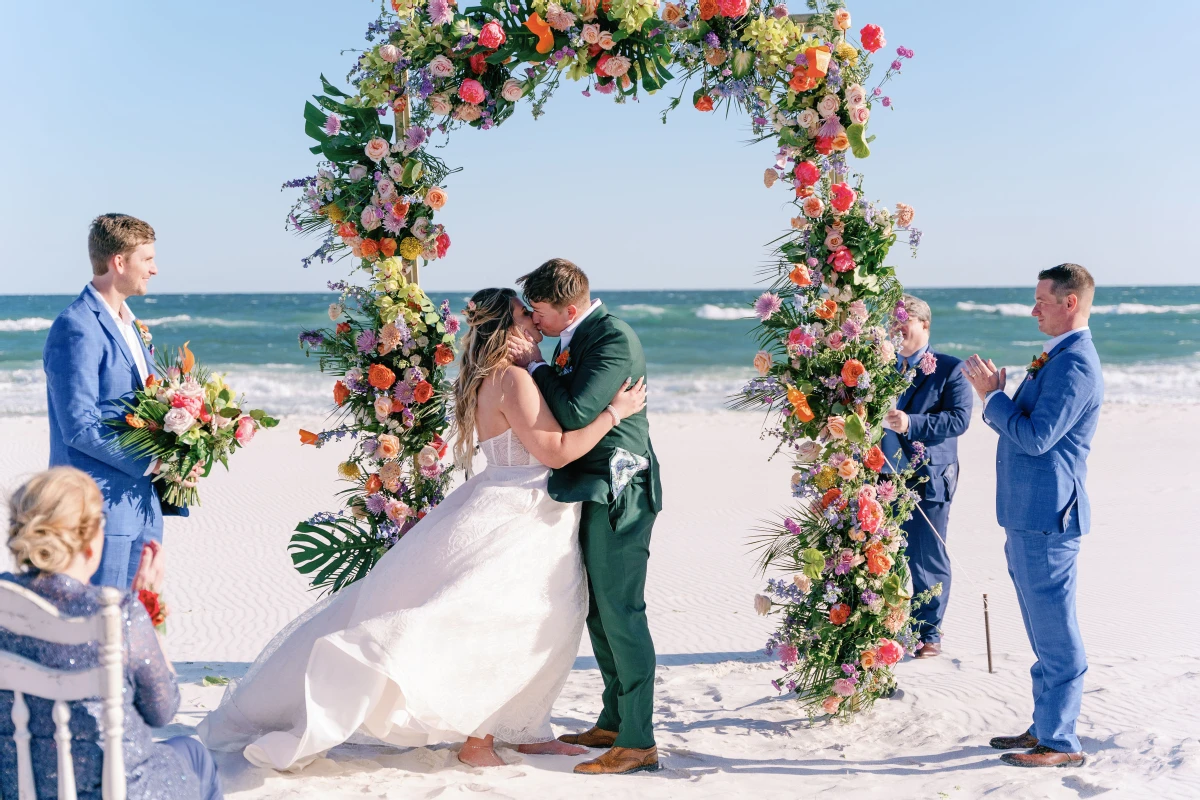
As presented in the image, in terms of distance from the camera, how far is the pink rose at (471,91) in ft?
16.1

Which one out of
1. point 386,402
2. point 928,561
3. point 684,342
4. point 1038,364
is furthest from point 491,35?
point 684,342

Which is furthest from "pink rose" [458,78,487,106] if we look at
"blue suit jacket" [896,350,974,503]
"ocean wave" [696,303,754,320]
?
"ocean wave" [696,303,754,320]

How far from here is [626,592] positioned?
4.40 meters

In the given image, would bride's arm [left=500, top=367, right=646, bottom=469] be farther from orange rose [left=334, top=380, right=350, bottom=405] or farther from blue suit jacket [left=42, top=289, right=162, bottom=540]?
blue suit jacket [left=42, top=289, right=162, bottom=540]

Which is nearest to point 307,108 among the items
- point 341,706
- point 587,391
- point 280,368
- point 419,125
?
point 419,125

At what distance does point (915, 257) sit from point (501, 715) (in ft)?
9.15

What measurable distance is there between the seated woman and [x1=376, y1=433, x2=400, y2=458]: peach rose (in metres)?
2.37

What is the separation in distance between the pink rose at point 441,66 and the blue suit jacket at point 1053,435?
2.98 m

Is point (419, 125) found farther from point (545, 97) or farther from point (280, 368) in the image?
point (280, 368)

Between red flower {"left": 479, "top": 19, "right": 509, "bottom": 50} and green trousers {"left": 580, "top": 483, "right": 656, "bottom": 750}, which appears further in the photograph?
red flower {"left": 479, "top": 19, "right": 509, "bottom": 50}

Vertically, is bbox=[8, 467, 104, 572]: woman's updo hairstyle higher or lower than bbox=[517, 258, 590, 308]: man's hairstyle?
lower

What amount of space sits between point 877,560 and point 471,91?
3000mm

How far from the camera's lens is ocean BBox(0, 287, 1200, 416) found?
2147 centimetres

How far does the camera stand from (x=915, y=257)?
465 centimetres
